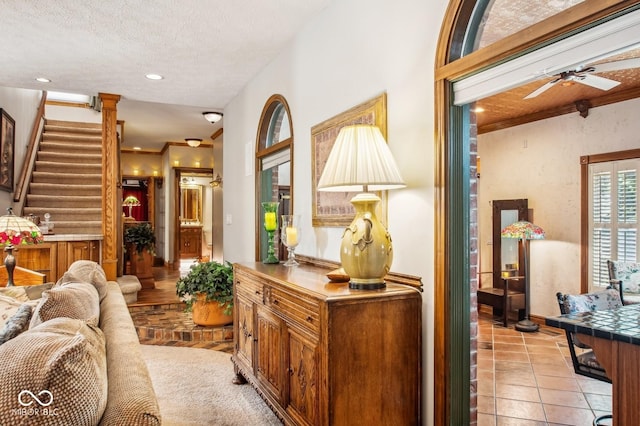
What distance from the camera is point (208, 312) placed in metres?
4.54

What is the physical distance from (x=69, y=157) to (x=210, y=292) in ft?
15.1

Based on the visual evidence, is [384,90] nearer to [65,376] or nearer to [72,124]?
[65,376]

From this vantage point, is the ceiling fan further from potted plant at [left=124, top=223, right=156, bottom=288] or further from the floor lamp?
potted plant at [left=124, top=223, right=156, bottom=288]

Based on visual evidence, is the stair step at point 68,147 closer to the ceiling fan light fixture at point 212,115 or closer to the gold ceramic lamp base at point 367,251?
the ceiling fan light fixture at point 212,115

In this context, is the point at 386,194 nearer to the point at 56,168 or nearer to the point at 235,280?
the point at 235,280

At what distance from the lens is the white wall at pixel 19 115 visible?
5.56 meters

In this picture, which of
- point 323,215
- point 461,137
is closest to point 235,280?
point 323,215

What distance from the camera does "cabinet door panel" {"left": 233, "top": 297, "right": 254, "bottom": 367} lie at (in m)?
2.96

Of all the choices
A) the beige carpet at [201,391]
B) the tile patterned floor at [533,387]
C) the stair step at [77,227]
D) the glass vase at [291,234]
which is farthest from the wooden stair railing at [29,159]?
the tile patterned floor at [533,387]

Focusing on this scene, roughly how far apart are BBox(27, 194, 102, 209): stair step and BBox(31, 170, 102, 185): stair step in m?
0.40

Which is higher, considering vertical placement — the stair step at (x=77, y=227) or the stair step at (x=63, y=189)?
the stair step at (x=63, y=189)

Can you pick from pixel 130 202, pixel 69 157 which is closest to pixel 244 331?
pixel 69 157

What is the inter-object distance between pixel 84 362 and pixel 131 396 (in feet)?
0.58

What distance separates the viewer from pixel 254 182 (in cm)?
454
